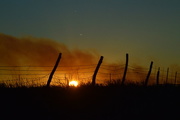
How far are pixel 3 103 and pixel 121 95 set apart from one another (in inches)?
163

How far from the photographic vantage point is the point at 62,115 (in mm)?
9672

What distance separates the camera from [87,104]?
35.3ft

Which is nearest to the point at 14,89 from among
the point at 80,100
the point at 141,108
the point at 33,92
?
the point at 33,92

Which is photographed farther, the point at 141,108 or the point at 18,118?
the point at 141,108

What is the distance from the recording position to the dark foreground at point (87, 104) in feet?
31.9

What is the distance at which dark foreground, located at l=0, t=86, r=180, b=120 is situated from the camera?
9.71m

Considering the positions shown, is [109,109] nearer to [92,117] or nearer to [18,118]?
[92,117]

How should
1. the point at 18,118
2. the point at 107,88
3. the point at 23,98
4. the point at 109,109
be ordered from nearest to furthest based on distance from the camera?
1. the point at 18,118
2. the point at 109,109
3. the point at 23,98
4. the point at 107,88

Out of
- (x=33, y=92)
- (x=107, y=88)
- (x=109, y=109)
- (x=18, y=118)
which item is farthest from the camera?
(x=107, y=88)

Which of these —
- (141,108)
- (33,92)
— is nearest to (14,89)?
(33,92)

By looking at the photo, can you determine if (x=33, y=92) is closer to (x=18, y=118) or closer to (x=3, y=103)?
(x=3, y=103)

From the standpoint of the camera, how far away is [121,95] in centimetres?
1184

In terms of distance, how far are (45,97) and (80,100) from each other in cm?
121

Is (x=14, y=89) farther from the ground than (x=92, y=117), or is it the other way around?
(x=14, y=89)
